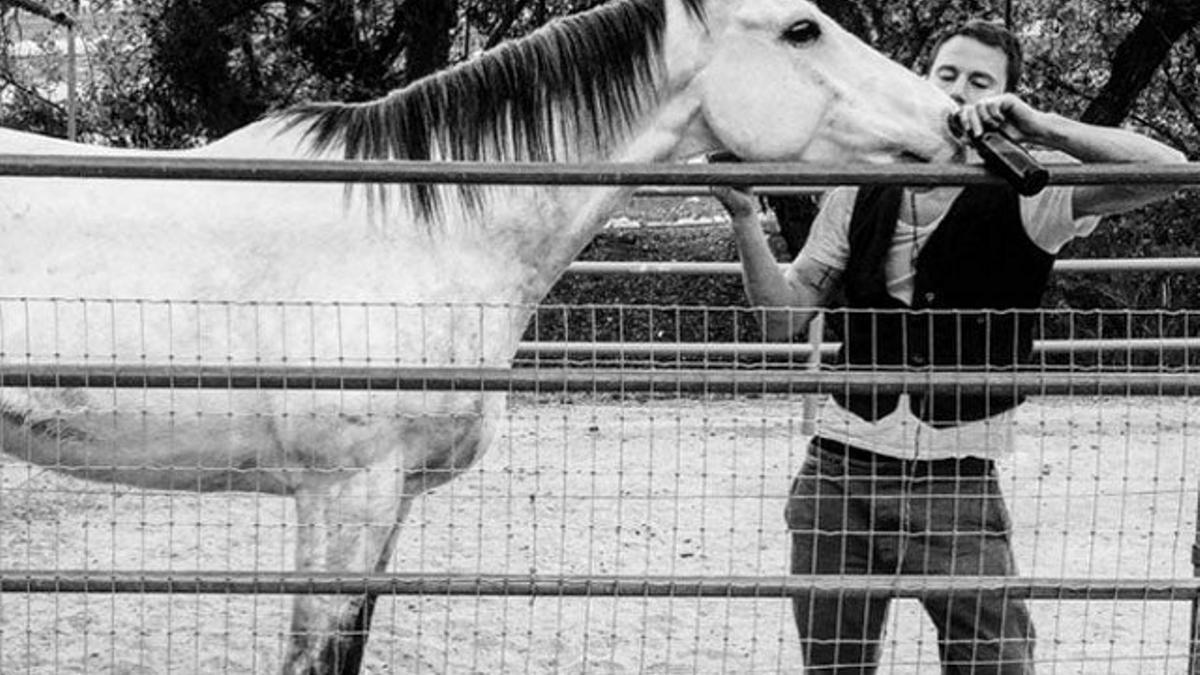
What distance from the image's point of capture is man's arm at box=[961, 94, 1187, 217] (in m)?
2.67

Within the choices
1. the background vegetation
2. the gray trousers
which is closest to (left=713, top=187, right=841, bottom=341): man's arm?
the gray trousers

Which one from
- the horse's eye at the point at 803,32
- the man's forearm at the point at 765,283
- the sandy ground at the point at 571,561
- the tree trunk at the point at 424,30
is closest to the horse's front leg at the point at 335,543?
the sandy ground at the point at 571,561

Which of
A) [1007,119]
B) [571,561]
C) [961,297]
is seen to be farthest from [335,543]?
[571,561]

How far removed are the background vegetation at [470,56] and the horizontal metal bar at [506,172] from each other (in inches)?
281

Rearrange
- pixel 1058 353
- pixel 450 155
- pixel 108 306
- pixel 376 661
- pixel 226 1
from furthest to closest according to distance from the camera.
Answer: pixel 226 1 < pixel 1058 353 < pixel 376 661 < pixel 450 155 < pixel 108 306

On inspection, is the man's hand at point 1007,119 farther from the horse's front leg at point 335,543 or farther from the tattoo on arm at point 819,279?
the horse's front leg at point 335,543

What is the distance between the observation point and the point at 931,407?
281 centimetres

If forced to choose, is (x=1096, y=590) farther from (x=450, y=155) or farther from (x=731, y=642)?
(x=731, y=642)

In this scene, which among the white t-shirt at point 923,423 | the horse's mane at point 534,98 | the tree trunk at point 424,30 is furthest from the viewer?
the tree trunk at point 424,30

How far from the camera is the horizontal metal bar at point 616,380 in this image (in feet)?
8.69

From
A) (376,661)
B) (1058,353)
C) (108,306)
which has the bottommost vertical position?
(376,661)

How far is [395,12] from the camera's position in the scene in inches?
424

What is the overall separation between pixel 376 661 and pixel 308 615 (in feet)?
4.84

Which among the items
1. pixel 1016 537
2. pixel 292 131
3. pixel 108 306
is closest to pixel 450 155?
pixel 292 131
